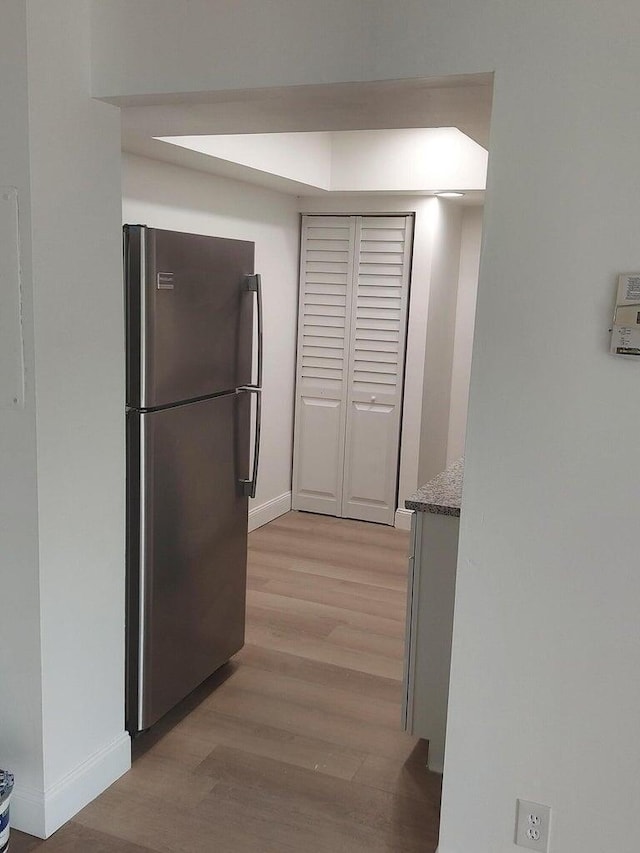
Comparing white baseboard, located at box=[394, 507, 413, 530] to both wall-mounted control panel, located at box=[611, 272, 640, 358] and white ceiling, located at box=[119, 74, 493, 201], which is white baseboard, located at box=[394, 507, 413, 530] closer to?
white ceiling, located at box=[119, 74, 493, 201]

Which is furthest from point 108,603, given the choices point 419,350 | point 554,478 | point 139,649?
point 419,350

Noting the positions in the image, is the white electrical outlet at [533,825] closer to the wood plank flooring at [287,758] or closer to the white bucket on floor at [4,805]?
the wood plank flooring at [287,758]

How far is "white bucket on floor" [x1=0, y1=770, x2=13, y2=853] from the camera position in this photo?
2098 mm

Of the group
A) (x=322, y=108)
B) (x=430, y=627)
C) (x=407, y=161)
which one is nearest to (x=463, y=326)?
(x=407, y=161)

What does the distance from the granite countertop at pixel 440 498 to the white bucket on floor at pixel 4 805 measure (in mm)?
1345

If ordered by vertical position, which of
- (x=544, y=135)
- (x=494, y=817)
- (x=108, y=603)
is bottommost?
(x=494, y=817)

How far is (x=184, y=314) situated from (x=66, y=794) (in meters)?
1.51

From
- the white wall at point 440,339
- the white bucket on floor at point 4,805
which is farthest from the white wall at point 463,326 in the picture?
the white bucket on floor at point 4,805

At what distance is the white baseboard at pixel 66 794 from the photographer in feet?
7.44

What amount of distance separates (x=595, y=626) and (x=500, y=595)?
0.22 m

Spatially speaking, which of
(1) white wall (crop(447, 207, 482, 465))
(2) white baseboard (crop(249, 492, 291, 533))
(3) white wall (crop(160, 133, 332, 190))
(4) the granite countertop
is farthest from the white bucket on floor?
(1) white wall (crop(447, 207, 482, 465))

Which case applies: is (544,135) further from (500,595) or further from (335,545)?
(335,545)

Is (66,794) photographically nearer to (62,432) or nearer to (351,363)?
(62,432)

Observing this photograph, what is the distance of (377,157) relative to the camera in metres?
4.60
